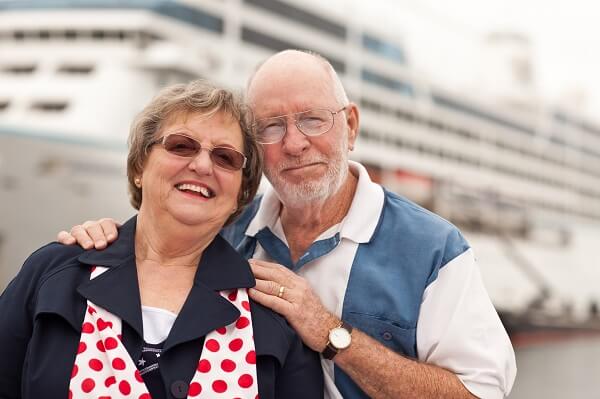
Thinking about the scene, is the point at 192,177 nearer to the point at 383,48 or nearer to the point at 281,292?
the point at 281,292

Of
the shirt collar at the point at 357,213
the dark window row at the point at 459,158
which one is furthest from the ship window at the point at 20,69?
the shirt collar at the point at 357,213

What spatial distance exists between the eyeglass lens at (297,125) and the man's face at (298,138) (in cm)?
2

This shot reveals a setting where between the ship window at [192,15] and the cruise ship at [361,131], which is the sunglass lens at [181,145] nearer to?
the cruise ship at [361,131]

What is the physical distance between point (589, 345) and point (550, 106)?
1091 centimetres

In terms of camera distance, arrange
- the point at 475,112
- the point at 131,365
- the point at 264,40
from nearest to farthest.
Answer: the point at 131,365
the point at 264,40
the point at 475,112

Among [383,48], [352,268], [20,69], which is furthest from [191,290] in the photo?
[383,48]

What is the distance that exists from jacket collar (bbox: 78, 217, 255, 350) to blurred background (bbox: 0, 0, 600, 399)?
10.2 m

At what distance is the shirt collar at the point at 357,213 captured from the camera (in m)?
2.69

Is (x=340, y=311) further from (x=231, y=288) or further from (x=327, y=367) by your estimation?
(x=231, y=288)

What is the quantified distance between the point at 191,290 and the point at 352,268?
63 centimetres

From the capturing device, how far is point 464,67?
2967 cm

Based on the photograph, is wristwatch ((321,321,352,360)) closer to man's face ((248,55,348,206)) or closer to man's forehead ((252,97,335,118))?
man's face ((248,55,348,206))

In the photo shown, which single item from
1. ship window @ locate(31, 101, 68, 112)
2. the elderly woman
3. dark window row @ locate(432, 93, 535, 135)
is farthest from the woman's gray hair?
dark window row @ locate(432, 93, 535, 135)

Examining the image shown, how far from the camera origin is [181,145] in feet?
7.31
